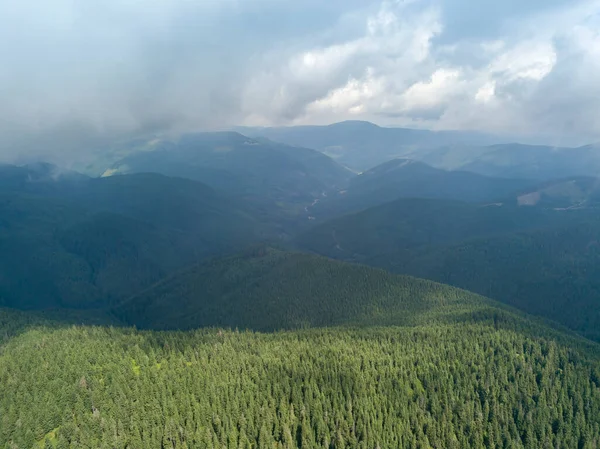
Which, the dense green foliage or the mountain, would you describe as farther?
the mountain

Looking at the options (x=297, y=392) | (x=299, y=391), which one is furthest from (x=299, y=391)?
(x=297, y=392)

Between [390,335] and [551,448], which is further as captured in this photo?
[390,335]

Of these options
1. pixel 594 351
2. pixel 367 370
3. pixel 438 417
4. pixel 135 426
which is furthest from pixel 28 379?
pixel 594 351

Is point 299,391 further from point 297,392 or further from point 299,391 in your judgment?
point 297,392

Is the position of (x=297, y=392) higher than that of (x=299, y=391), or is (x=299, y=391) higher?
(x=299, y=391)

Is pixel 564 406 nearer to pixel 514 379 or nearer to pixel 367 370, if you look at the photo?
pixel 514 379
